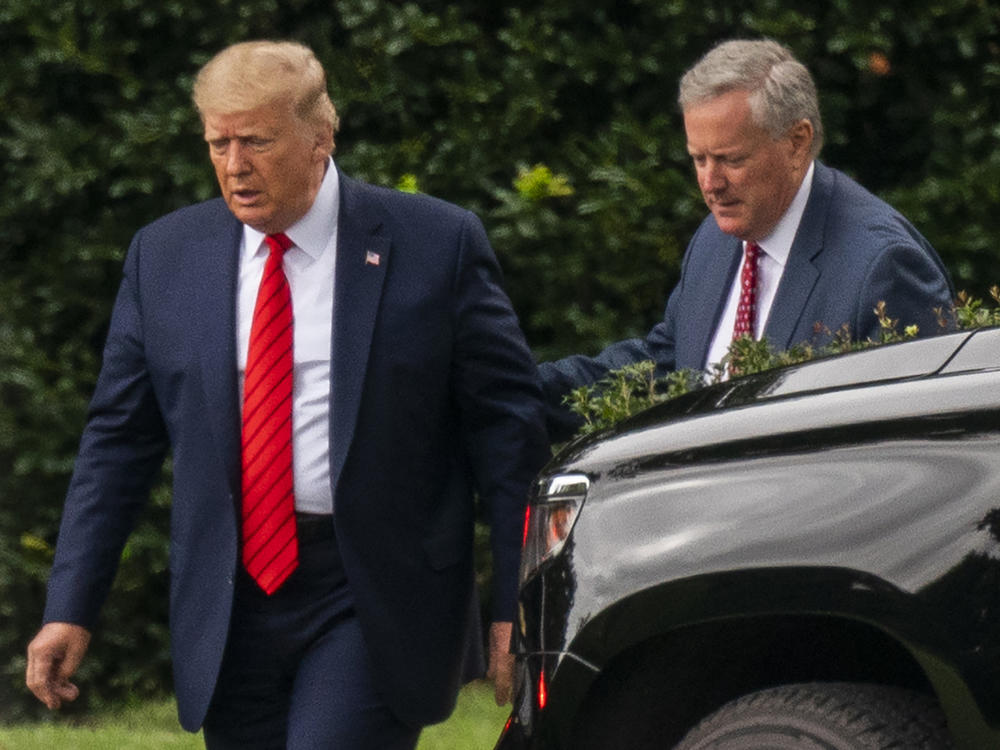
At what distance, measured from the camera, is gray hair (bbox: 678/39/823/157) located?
410 centimetres

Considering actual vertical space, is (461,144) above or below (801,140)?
below

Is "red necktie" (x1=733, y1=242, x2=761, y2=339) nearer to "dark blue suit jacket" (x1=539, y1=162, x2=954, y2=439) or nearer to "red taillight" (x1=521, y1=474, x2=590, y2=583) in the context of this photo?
"dark blue suit jacket" (x1=539, y1=162, x2=954, y2=439)

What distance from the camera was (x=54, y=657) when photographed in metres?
3.97

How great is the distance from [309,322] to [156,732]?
2710mm

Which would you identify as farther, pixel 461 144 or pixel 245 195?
pixel 461 144

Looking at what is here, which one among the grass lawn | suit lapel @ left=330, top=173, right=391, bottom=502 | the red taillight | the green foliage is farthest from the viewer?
the grass lawn

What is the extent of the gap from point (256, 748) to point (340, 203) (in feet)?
3.87

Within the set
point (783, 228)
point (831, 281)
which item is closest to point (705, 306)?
point (783, 228)

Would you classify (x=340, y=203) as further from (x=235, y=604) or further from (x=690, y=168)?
(x=690, y=168)

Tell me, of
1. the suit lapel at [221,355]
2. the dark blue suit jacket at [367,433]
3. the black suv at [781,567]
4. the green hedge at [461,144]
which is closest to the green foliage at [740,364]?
the black suv at [781,567]

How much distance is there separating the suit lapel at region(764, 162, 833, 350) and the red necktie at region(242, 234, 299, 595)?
103 cm

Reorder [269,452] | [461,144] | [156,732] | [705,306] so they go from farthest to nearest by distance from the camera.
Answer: [461,144]
[156,732]
[705,306]
[269,452]

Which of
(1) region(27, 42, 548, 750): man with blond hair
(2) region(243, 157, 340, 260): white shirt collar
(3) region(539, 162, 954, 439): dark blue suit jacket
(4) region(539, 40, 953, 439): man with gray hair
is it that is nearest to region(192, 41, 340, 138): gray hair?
(1) region(27, 42, 548, 750): man with blond hair

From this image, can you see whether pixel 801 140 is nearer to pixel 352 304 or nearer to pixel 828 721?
pixel 352 304
